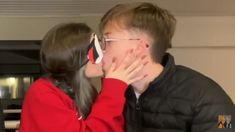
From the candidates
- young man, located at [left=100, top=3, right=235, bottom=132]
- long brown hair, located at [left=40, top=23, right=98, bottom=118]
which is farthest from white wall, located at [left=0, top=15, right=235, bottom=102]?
young man, located at [left=100, top=3, right=235, bottom=132]

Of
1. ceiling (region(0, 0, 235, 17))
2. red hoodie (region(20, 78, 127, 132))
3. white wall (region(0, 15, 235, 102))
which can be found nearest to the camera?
red hoodie (region(20, 78, 127, 132))

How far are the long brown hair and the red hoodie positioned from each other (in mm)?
103

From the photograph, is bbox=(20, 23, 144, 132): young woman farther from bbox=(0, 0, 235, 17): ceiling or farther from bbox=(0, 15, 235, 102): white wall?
bbox=(0, 15, 235, 102): white wall

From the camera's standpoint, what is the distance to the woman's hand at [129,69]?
1485 mm

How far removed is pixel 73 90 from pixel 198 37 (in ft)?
5.93

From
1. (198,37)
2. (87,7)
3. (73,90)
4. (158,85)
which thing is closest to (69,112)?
(73,90)

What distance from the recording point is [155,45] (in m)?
1.54

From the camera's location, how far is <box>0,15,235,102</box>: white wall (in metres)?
3.13

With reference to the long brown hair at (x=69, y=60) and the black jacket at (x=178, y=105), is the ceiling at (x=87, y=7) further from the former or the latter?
the black jacket at (x=178, y=105)

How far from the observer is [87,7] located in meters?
2.98

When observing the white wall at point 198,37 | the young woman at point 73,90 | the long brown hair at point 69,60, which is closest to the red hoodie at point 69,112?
the young woman at point 73,90

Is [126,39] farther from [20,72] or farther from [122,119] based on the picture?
[20,72]

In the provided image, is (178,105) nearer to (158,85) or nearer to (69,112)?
(158,85)

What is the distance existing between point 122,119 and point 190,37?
1.81 metres
